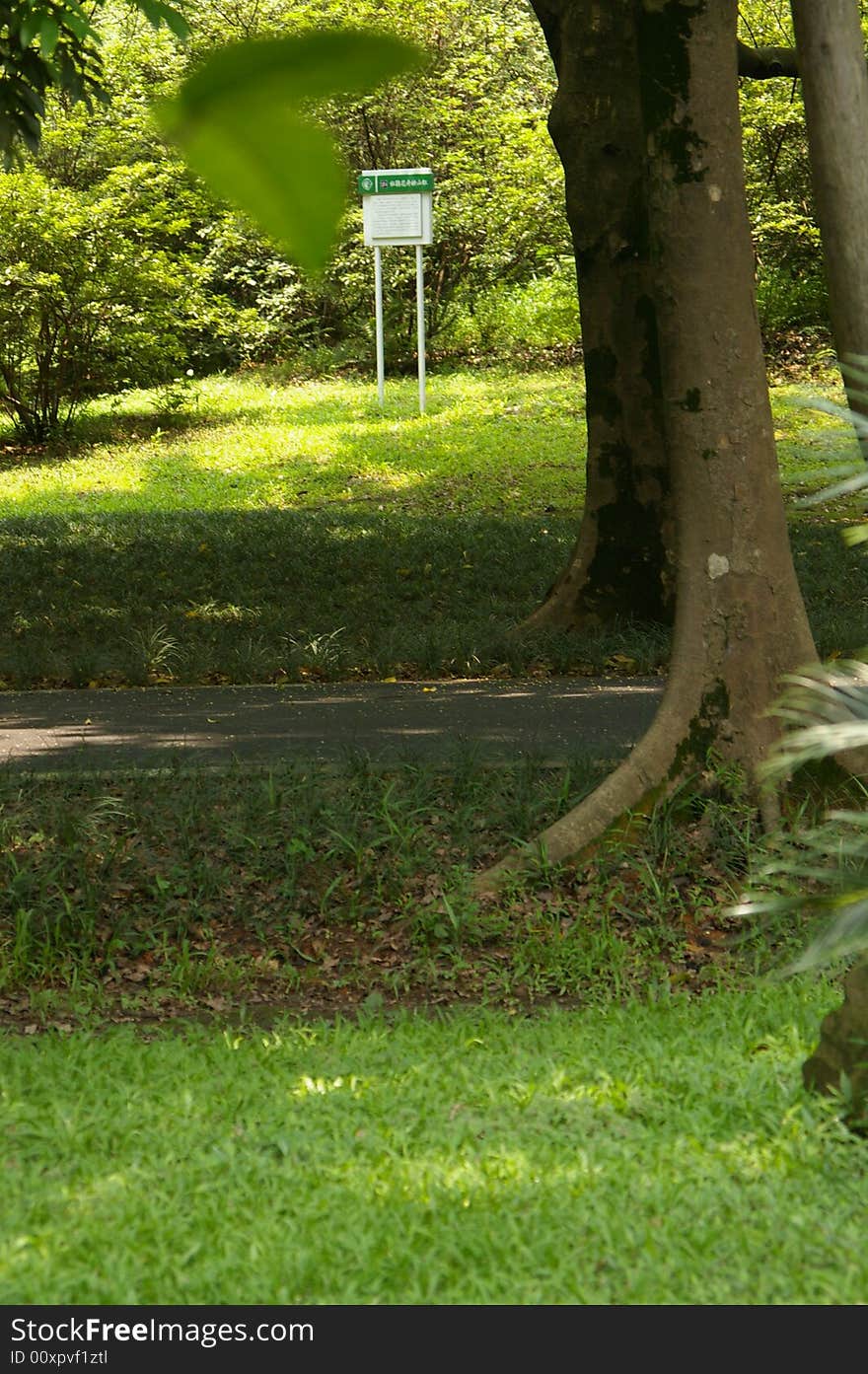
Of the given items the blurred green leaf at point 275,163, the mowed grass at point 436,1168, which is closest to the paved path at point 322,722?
the mowed grass at point 436,1168

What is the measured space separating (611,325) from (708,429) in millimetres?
3694

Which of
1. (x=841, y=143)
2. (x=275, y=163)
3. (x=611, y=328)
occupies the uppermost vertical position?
(x=841, y=143)

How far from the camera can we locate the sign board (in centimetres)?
105

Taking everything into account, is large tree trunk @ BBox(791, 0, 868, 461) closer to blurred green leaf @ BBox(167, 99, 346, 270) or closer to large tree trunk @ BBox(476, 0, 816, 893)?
large tree trunk @ BBox(476, 0, 816, 893)

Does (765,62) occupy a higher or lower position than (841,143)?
higher

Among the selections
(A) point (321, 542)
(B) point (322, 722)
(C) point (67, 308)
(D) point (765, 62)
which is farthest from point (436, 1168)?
(C) point (67, 308)

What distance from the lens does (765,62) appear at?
8477 millimetres

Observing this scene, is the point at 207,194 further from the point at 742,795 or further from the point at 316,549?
the point at 316,549

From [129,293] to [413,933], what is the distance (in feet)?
40.0

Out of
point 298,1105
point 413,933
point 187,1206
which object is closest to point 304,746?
point 413,933

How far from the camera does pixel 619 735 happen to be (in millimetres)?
7508

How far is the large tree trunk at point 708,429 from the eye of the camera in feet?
19.7

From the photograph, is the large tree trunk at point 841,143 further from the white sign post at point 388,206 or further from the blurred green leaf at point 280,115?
the blurred green leaf at point 280,115

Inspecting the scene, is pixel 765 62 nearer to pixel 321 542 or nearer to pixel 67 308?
pixel 321 542
